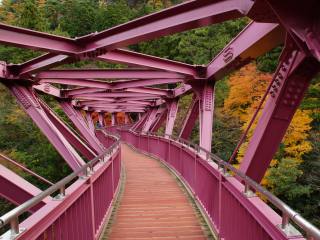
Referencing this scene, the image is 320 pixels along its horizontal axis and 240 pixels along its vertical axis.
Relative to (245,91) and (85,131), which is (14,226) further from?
(245,91)

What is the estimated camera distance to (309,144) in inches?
777

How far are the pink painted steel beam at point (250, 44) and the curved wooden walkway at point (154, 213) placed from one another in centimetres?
334

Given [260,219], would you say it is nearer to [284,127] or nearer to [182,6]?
[284,127]

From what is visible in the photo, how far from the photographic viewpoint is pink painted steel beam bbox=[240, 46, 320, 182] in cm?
461

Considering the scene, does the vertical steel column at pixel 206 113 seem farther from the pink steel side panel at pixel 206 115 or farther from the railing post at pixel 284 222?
the railing post at pixel 284 222

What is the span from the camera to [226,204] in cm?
508

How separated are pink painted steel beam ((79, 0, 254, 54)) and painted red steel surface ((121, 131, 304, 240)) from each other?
2161 millimetres

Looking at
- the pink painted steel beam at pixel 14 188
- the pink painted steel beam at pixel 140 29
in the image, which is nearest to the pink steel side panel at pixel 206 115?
the pink painted steel beam at pixel 140 29

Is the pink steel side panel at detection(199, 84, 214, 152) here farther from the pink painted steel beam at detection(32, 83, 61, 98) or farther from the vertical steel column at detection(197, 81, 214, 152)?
the pink painted steel beam at detection(32, 83, 61, 98)

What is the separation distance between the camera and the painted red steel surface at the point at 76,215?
9.72 feet

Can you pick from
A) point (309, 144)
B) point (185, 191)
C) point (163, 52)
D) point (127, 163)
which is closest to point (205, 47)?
point (163, 52)

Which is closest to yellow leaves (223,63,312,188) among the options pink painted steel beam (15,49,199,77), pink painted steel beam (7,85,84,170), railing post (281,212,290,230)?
pink painted steel beam (15,49,199,77)

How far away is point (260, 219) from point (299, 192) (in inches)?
656

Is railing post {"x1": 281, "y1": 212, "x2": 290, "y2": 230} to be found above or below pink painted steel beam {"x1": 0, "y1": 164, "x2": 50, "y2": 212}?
above
